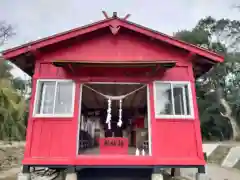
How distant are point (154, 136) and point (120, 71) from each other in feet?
7.46

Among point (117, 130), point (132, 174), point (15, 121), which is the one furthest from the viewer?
point (117, 130)

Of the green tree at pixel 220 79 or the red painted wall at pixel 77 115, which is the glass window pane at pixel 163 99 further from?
the green tree at pixel 220 79

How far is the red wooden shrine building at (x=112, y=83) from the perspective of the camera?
20.2 ft

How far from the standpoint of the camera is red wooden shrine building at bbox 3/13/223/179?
20.2 ft

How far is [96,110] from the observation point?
13797 mm

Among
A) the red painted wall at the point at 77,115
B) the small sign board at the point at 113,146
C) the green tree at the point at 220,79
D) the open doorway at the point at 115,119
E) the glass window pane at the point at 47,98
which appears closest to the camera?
the red painted wall at the point at 77,115

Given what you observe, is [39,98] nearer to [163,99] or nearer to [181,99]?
[163,99]

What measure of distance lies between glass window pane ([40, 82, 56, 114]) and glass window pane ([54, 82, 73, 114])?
Result: 0.17 metres

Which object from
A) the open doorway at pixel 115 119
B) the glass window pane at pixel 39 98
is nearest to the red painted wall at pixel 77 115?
the glass window pane at pixel 39 98

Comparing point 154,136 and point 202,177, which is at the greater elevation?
point 154,136

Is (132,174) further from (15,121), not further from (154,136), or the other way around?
(15,121)

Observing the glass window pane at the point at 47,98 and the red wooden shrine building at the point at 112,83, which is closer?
the red wooden shrine building at the point at 112,83

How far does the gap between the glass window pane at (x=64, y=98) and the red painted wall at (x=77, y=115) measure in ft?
0.72

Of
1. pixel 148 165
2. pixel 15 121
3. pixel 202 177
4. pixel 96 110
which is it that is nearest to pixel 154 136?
pixel 148 165
